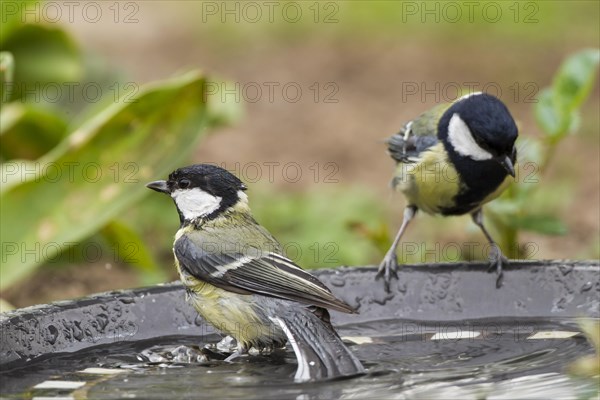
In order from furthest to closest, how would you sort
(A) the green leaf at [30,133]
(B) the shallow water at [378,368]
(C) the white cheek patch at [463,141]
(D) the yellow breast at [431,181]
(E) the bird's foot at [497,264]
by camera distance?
(A) the green leaf at [30,133] < (D) the yellow breast at [431,181] < (C) the white cheek patch at [463,141] < (E) the bird's foot at [497,264] < (B) the shallow water at [378,368]

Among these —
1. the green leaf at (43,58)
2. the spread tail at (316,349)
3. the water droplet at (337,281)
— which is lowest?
the spread tail at (316,349)

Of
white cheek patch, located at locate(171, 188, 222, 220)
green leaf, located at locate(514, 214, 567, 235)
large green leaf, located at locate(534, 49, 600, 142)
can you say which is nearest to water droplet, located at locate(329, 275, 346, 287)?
white cheek patch, located at locate(171, 188, 222, 220)

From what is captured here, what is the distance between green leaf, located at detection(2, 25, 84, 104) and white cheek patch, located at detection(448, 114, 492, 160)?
2671mm

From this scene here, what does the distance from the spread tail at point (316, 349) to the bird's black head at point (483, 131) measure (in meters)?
1.30

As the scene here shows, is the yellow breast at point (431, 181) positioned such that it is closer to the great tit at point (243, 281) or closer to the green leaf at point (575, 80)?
the green leaf at point (575, 80)

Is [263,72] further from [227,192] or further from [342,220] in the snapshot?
[227,192]

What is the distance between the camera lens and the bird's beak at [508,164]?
4.31m

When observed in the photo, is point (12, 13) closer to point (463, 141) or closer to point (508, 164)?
point (463, 141)

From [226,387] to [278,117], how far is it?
7292mm

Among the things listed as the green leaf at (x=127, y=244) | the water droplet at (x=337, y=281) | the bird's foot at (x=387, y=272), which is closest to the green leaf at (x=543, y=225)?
the bird's foot at (x=387, y=272)

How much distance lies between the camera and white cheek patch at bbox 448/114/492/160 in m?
4.48

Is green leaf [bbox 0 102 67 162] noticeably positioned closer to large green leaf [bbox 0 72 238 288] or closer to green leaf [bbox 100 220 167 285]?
large green leaf [bbox 0 72 238 288]

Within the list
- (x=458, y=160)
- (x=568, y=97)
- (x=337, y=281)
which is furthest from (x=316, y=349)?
(x=568, y=97)

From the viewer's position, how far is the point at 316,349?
322 cm
